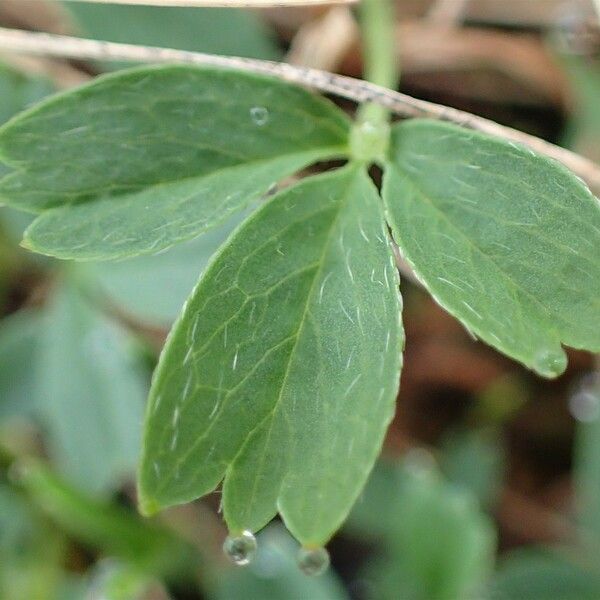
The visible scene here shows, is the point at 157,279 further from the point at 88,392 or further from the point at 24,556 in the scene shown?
the point at 24,556

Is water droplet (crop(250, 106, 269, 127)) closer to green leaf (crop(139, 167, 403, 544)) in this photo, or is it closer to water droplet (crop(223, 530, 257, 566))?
green leaf (crop(139, 167, 403, 544))

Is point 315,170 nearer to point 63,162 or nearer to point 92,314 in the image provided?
point 92,314

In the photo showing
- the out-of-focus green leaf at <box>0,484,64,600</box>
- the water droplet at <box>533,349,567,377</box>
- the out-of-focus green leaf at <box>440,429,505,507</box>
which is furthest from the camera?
the out-of-focus green leaf at <box>440,429,505,507</box>

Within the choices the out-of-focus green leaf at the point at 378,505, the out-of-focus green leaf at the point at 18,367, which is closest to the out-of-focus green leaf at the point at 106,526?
the out-of-focus green leaf at the point at 18,367

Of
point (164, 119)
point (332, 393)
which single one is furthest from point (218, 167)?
point (332, 393)

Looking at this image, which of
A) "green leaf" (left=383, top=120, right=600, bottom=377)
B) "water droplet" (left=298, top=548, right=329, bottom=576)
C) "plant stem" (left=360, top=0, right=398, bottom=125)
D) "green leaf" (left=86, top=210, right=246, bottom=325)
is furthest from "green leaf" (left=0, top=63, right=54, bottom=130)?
"water droplet" (left=298, top=548, right=329, bottom=576)

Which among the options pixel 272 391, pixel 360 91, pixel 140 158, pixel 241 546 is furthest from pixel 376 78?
pixel 241 546
